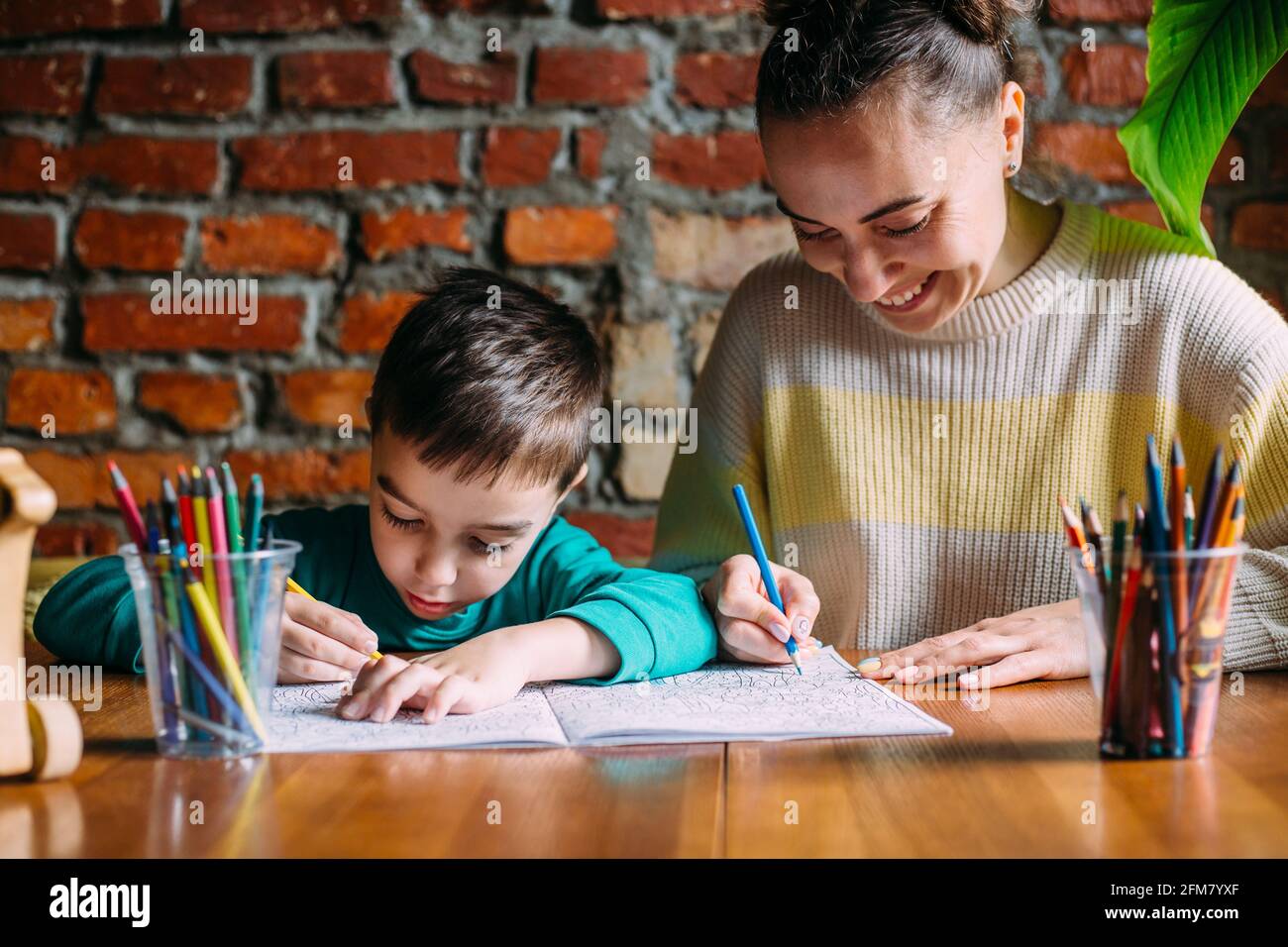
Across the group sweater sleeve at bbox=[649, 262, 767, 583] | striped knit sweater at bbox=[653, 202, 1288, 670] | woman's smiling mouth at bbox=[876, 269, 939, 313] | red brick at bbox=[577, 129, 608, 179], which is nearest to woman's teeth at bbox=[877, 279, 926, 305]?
woman's smiling mouth at bbox=[876, 269, 939, 313]

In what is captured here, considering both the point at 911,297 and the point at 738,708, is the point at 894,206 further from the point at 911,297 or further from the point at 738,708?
the point at 738,708

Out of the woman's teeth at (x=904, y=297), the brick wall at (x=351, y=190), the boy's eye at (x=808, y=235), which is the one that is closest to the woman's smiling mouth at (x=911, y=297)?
the woman's teeth at (x=904, y=297)

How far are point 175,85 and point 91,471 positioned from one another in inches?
21.3

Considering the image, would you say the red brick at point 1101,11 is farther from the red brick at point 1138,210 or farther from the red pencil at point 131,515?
the red pencil at point 131,515

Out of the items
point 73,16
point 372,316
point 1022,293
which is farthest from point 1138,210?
point 73,16

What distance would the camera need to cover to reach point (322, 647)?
98 centimetres

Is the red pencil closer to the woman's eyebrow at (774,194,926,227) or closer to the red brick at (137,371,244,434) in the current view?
the woman's eyebrow at (774,194,926,227)

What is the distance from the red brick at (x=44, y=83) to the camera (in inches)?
68.2

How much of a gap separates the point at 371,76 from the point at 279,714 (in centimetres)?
109

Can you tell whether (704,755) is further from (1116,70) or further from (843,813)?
(1116,70)

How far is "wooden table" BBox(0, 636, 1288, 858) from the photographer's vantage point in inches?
24.3

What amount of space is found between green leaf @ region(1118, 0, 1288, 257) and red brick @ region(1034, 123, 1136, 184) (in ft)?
1.63

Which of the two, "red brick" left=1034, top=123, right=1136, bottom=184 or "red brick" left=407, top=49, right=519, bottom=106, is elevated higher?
"red brick" left=407, top=49, right=519, bottom=106

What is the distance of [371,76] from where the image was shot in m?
1.71
